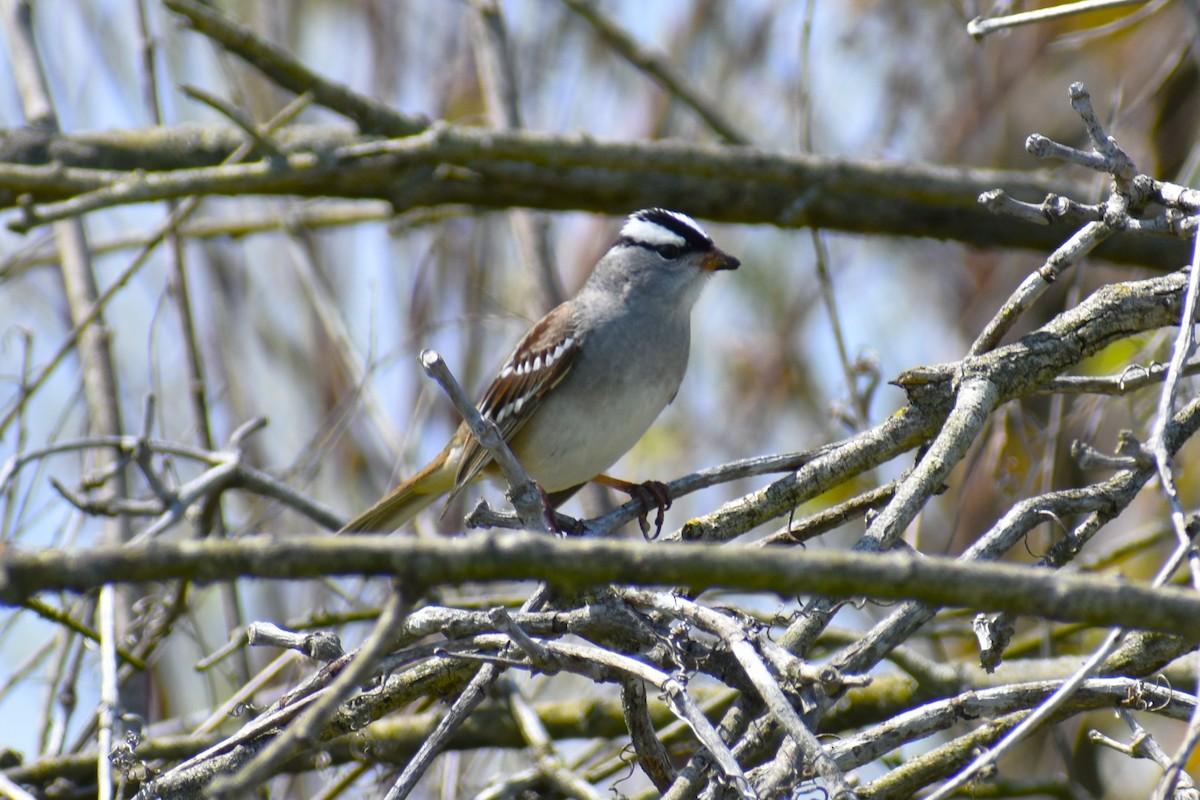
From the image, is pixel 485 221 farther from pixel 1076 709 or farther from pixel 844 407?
pixel 1076 709

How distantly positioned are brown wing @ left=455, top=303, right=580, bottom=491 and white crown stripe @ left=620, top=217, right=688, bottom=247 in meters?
0.46

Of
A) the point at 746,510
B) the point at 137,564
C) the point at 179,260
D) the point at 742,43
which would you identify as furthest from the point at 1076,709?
the point at 742,43

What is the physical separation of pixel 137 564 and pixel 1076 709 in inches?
68.5

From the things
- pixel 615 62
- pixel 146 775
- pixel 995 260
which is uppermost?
pixel 615 62

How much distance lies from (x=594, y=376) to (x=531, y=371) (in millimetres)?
255

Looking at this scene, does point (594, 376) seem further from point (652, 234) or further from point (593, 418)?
point (652, 234)

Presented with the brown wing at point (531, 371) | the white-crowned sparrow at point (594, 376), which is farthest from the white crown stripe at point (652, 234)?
the brown wing at point (531, 371)

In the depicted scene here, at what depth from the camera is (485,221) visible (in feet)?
21.8

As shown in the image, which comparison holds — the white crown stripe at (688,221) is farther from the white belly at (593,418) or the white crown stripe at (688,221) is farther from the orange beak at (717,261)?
the white belly at (593,418)

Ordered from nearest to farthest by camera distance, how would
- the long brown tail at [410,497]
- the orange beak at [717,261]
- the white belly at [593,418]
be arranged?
the white belly at [593,418]
the long brown tail at [410,497]
the orange beak at [717,261]

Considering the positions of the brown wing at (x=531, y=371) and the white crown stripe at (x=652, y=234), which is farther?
the white crown stripe at (x=652, y=234)

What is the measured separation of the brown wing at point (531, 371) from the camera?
4.55 meters

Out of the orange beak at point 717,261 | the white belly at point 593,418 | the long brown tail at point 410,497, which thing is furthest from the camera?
the orange beak at point 717,261

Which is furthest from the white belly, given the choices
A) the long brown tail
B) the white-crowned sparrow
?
the long brown tail
